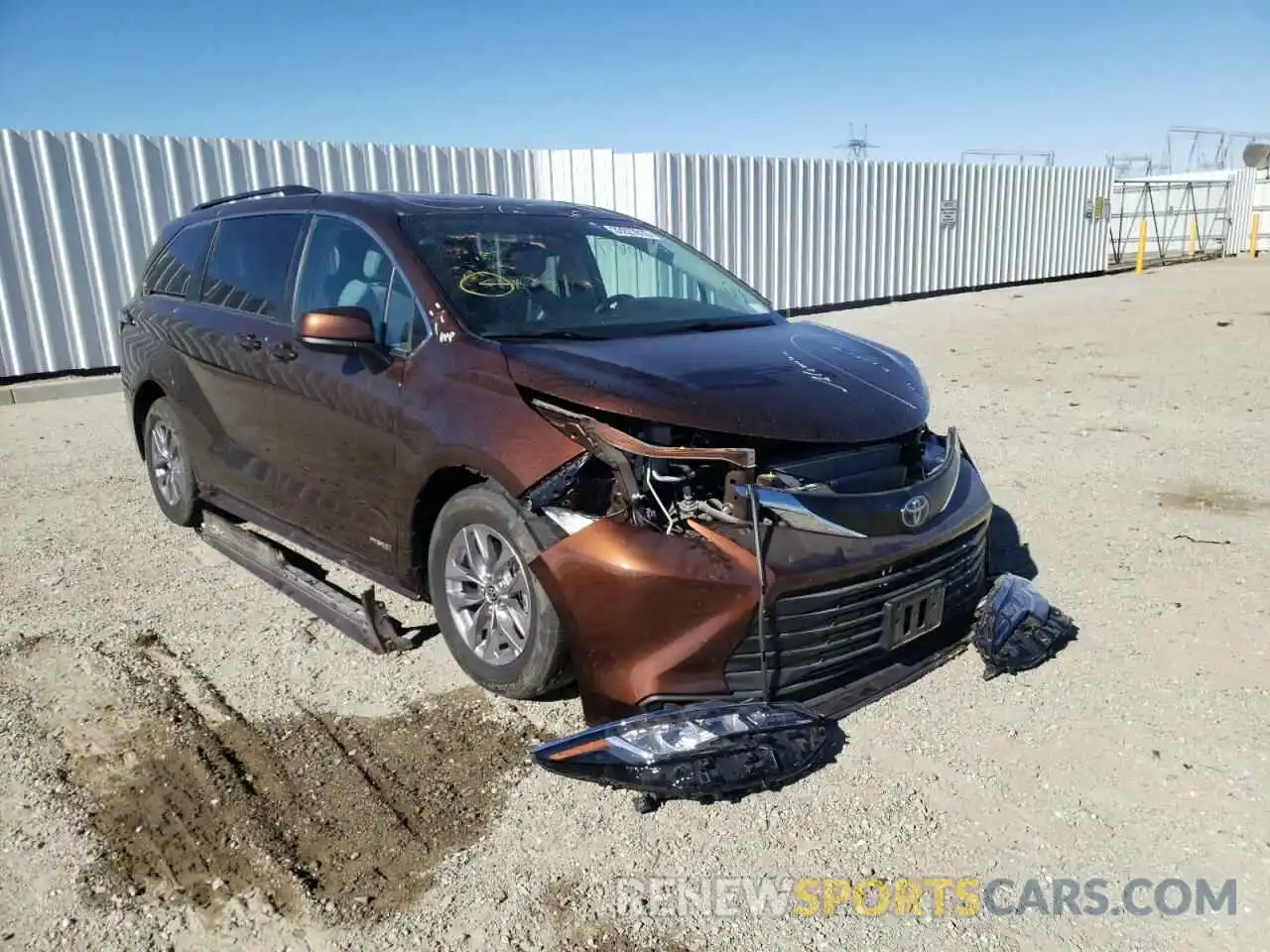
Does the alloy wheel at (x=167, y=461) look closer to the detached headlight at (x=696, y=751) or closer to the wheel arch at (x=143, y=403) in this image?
the wheel arch at (x=143, y=403)

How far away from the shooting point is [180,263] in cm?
520

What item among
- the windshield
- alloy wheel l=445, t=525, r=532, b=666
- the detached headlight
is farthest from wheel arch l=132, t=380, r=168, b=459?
the detached headlight

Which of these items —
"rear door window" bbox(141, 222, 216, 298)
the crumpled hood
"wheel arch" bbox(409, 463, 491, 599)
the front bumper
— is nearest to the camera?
the front bumper

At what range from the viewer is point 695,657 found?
9.12 feet

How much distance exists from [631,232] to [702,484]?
210cm

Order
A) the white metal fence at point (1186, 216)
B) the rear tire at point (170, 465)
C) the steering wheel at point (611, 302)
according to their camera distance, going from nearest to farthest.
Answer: the steering wheel at point (611, 302)
the rear tire at point (170, 465)
the white metal fence at point (1186, 216)

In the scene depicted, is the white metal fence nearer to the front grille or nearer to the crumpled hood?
the crumpled hood

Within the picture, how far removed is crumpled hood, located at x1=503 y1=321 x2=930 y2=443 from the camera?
9.74 ft

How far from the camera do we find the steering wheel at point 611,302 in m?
3.90

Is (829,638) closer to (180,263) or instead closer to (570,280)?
(570,280)

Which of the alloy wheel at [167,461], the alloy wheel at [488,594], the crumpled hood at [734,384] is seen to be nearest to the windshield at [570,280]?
the crumpled hood at [734,384]

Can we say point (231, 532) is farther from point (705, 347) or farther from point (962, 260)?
point (962, 260)

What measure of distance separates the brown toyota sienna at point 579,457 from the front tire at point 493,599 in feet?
0.03

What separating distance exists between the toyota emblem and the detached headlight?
0.73 metres
